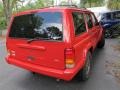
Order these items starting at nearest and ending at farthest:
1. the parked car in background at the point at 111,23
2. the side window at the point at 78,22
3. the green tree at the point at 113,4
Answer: the side window at the point at 78,22
the parked car in background at the point at 111,23
the green tree at the point at 113,4

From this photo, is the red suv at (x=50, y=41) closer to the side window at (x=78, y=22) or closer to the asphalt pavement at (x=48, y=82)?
the side window at (x=78, y=22)

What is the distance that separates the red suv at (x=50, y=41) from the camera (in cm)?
447

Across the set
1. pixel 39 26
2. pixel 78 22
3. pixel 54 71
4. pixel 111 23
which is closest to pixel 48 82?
pixel 54 71

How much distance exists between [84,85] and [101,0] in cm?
3031

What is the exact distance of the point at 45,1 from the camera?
5306cm

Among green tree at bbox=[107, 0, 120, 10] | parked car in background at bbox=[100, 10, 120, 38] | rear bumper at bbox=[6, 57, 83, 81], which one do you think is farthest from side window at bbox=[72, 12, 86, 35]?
green tree at bbox=[107, 0, 120, 10]

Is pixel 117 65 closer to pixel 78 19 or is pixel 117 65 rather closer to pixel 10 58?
pixel 78 19

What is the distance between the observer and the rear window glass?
4.58m

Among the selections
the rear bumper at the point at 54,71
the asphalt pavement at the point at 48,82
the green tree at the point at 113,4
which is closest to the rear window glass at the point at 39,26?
the rear bumper at the point at 54,71

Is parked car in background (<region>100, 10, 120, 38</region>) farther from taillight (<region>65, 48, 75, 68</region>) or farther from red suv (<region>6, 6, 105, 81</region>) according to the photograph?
taillight (<region>65, 48, 75, 68</region>)

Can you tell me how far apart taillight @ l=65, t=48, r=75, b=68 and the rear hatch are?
0.08 m

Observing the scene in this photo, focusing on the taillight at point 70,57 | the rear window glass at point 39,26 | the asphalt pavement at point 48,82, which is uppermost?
the rear window glass at point 39,26

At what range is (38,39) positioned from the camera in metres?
4.76

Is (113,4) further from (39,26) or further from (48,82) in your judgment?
(39,26)
